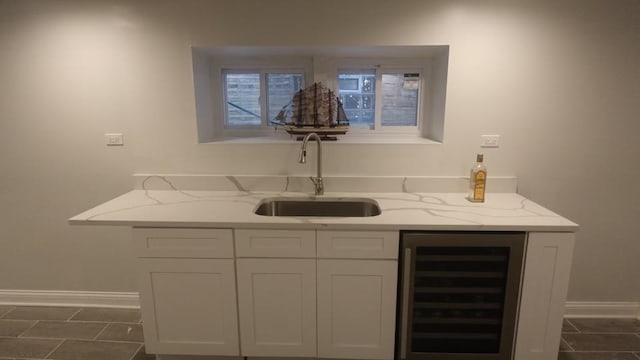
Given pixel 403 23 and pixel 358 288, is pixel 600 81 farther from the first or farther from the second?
pixel 358 288

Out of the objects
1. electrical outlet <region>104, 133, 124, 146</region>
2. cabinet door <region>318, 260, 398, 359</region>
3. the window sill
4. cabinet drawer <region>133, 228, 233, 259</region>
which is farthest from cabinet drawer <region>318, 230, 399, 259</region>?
electrical outlet <region>104, 133, 124, 146</region>

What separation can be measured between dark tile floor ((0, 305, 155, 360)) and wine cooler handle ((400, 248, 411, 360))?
1396 mm

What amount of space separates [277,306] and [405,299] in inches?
24.9

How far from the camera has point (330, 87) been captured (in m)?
2.51

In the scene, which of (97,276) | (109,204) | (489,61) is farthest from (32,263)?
(489,61)

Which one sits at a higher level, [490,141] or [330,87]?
[330,87]

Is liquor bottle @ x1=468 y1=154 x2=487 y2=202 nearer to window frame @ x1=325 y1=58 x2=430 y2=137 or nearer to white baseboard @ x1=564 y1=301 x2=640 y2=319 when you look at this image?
window frame @ x1=325 y1=58 x2=430 y2=137

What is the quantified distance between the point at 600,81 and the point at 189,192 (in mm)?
→ 2553

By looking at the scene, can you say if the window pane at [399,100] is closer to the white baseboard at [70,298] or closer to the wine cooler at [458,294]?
the wine cooler at [458,294]

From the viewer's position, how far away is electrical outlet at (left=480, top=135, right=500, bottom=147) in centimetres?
224

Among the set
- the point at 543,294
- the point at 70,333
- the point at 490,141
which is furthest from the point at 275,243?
the point at 70,333

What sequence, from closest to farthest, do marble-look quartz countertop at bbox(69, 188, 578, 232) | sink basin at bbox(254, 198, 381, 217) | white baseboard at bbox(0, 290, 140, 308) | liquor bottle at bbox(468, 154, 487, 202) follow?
marble-look quartz countertop at bbox(69, 188, 578, 232)
liquor bottle at bbox(468, 154, 487, 202)
sink basin at bbox(254, 198, 381, 217)
white baseboard at bbox(0, 290, 140, 308)

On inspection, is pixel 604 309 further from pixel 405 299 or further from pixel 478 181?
pixel 405 299

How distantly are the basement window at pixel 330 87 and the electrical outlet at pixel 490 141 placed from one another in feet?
0.90
